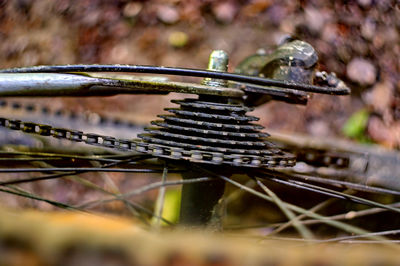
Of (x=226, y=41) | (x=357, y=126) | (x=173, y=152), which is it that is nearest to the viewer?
(x=173, y=152)

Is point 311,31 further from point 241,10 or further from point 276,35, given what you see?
point 241,10

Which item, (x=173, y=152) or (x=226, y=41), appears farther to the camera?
(x=226, y=41)

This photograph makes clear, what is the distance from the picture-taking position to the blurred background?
70.3 inches

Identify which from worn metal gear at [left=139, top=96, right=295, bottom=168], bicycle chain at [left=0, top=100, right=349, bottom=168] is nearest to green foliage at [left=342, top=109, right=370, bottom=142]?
bicycle chain at [left=0, top=100, right=349, bottom=168]

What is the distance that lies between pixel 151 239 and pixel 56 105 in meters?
1.75

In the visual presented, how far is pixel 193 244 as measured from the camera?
202 mm

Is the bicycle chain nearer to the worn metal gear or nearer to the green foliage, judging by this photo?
the worn metal gear

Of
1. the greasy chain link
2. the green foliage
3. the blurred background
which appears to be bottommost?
the greasy chain link

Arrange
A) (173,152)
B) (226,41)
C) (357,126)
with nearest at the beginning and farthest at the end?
1. (173,152)
2. (357,126)
3. (226,41)

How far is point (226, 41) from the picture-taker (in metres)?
1.95

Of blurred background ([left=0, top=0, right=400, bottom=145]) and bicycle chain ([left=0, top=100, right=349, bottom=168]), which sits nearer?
bicycle chain ([left=0, top=100, right=349, bottom=168])

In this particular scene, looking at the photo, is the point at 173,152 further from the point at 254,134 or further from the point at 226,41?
the point at 226,41

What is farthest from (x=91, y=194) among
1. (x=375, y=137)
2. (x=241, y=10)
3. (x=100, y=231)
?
(x=100, y=231)

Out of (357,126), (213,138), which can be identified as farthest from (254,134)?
(357,126)
